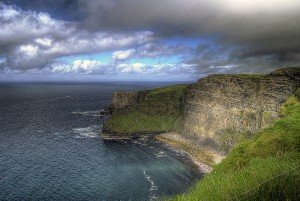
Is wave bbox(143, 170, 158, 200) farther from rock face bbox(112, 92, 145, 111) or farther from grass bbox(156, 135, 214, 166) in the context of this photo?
rock face bbox(112, 92, 145, 111)

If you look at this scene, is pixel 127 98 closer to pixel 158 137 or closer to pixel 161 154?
pixel 158 137

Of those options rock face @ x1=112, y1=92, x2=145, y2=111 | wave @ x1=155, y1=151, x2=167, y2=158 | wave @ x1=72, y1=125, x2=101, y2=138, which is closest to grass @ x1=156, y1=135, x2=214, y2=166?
wave @ x1=155, y1=151, x2=167, y2=158

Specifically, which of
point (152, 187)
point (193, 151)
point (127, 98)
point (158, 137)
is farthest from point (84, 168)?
point (127, 98)

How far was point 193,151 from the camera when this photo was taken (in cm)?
9794

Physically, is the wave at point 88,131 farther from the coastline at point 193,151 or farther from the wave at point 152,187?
the wave at point 152,187

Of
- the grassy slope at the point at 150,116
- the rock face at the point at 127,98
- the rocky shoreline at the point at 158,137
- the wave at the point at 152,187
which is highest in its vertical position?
the rock face at the point at 127,98

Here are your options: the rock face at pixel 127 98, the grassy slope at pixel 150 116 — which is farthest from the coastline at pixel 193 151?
the rock face at pixel 127 98

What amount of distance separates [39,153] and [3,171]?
17.0m

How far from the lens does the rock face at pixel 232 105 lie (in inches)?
3187

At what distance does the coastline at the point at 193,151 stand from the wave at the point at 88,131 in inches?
1133

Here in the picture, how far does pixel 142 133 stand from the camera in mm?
120812

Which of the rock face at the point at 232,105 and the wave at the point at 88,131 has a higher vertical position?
the rock face at the point at 232,105

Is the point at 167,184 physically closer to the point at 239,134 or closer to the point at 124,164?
the point at 124,164

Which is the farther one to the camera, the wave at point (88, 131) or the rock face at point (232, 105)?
the wave at point (88, 131)
